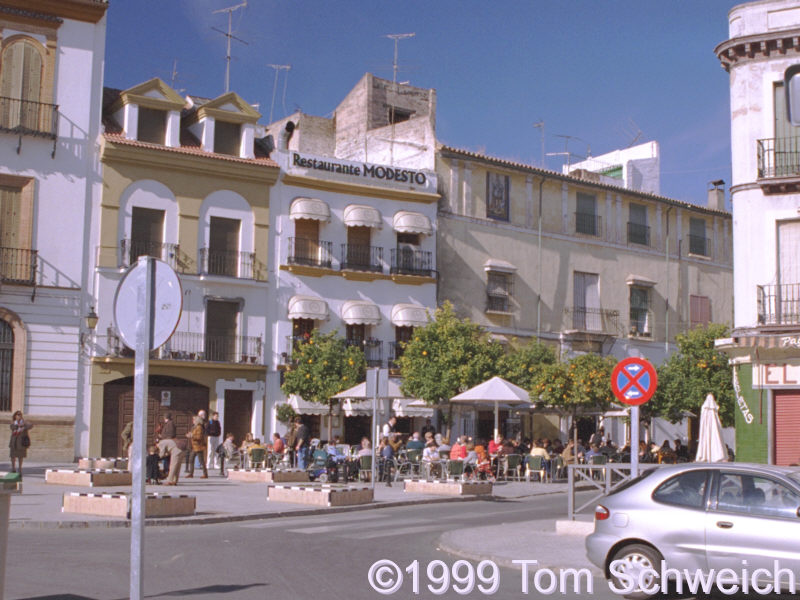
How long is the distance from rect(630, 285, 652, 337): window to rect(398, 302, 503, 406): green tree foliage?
12370 mm

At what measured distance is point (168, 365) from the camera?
36219 mm

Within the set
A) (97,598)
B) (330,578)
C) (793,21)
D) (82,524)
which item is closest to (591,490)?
(330,578)

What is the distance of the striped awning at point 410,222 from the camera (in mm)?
41656

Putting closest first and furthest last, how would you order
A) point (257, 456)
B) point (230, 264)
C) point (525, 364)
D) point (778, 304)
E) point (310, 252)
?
point (778, 304), point (257, 456), point (230, 264), point (525, 364), point (310, 252)

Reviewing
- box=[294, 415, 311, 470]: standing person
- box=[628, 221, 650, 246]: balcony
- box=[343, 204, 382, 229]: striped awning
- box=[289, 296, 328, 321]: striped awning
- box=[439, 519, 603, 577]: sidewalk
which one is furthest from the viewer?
box=[628, 221, 650, 246]: balcony

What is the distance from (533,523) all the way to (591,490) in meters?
1.43

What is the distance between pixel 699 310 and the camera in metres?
51.7

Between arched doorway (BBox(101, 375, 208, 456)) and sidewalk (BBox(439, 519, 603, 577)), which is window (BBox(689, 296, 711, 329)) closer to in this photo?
arched doorway (BBox(101, 375, 208, 456))

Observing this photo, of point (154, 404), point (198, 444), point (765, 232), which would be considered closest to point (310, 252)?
point (154, 404)

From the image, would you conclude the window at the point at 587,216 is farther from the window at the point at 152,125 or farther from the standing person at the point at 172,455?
the standing person at the point at 172,455

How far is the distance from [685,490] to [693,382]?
2942 cm

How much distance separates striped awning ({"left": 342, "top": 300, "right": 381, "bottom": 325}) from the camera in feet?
132

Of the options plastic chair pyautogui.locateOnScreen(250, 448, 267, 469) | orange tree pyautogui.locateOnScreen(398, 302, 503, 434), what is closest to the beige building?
orange tree pyautogui.locateOnScreen(398, 302, 503, 434)

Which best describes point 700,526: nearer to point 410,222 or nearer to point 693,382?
point 693,382
